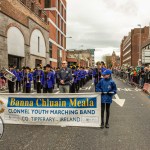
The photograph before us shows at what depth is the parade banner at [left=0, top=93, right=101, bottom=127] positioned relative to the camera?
23.4ft

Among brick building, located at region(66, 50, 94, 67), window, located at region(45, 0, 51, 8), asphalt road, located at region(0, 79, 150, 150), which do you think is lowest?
asphalt road, located at region(0, 79, 150, 150)

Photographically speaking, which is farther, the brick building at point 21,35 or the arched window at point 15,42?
the arched window at point 15,42

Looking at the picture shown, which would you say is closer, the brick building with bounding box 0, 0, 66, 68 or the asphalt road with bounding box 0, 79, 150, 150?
the asphalt road with bounding box 0, 79, 150, 150

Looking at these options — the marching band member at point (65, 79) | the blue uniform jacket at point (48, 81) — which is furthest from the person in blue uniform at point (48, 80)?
the marching band member at point (65, 79)

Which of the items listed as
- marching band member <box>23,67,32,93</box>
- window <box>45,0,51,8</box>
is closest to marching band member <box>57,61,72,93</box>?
marching band member <box>23,67,32,93</box>

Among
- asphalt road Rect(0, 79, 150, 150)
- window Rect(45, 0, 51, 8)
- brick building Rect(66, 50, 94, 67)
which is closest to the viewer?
asphalt road Rect(0, 79, 150, 150)

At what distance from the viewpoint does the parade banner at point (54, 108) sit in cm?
713

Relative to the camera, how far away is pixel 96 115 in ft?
23.6

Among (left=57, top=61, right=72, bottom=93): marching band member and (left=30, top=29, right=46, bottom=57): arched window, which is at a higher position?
(left=30, top=29, right=46, bottom=57): arched window

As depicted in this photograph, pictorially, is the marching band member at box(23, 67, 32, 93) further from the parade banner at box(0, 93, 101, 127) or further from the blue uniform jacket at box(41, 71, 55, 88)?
the parade banner at box(0, 93, 101, 127)

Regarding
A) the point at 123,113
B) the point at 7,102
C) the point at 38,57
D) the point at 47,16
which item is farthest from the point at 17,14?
the point at 7,102

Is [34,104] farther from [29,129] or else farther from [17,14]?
[17,14]

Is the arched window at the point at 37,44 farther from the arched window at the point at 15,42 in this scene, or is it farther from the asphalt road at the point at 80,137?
the asphalt road at the point at 80,137

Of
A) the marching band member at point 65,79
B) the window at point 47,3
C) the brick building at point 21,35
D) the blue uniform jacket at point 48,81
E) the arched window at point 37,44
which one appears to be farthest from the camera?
the window at point 47,3
